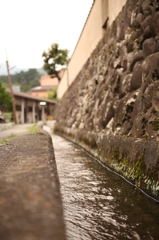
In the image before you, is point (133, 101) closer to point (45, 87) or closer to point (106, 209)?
point (106, 209)

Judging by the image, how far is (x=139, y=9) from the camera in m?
5.43

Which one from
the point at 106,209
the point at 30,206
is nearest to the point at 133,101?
the point at 106,209

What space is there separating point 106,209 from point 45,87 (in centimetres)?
5384

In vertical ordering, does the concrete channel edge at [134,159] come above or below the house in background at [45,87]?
below

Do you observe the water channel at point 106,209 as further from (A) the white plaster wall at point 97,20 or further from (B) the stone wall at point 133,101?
(A) the white plaster wall at point 97,20

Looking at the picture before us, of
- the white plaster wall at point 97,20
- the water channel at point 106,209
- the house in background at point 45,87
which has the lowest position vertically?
the water channel at point 106,209

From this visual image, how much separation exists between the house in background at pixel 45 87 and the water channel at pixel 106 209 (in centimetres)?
4771

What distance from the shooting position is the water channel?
7.39 ft

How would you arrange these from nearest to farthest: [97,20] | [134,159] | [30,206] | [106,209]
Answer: [30,206]
[106,209]
[134,159]
[97,20]

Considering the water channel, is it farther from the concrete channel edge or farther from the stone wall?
the stone wall

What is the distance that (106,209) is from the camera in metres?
2.86

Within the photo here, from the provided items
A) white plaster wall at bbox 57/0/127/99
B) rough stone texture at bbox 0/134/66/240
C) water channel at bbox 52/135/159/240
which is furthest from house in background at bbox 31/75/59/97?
rough stone texture at bbox 0/134/66/240

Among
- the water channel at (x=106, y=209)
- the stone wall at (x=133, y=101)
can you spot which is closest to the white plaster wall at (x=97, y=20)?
the stone wall at (x=133, y=101)

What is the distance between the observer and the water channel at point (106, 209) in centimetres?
225
